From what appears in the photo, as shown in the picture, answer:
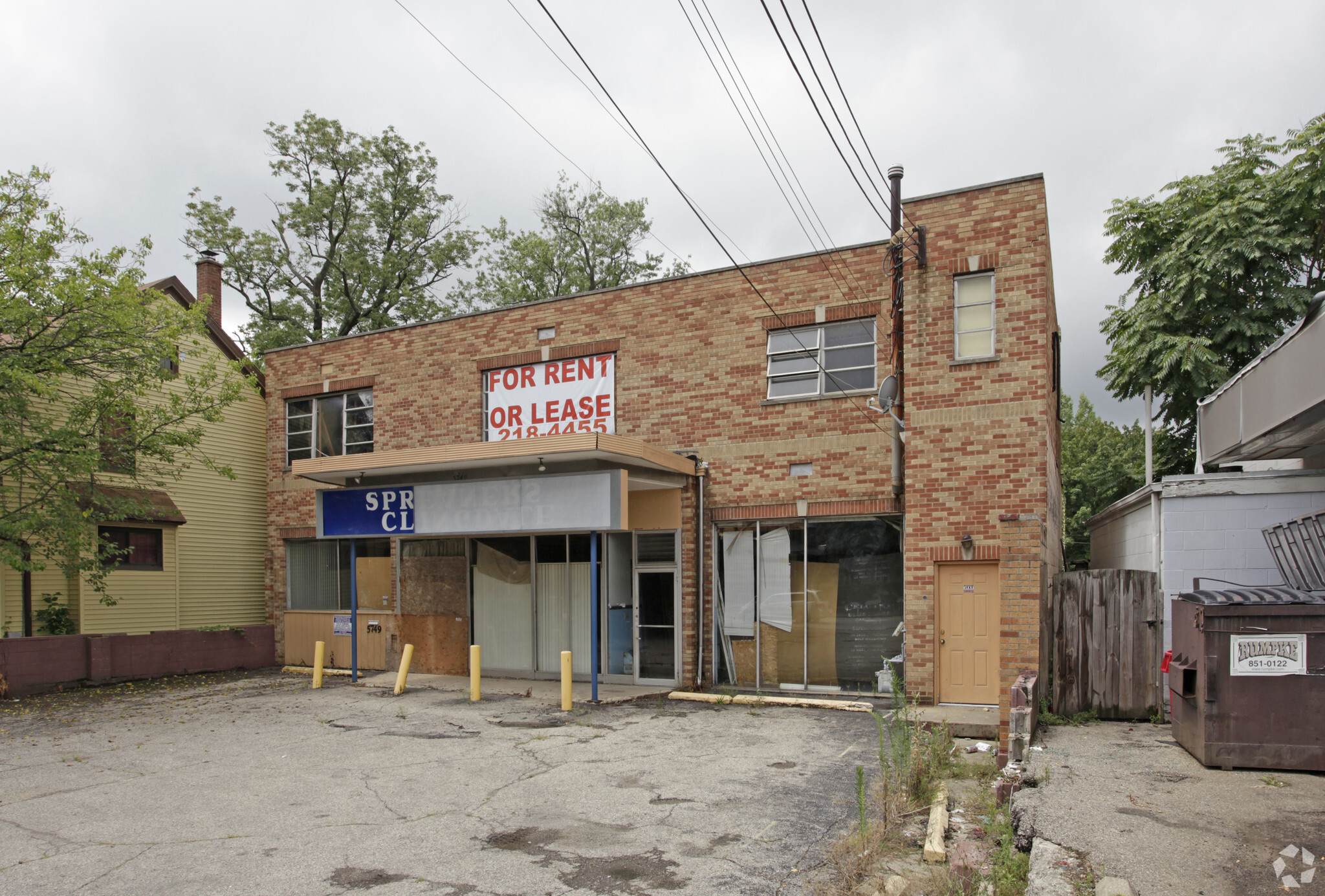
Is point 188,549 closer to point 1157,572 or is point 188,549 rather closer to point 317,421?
point 317,421

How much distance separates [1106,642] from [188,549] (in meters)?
18.0

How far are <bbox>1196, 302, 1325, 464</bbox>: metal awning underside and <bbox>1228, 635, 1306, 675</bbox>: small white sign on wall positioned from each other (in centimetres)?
239

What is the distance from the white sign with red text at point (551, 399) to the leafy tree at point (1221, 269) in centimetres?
1073

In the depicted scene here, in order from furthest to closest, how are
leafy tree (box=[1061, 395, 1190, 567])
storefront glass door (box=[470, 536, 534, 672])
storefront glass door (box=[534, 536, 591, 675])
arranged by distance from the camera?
leafy tree (box=[1061, 395, 1190, 567]), storefront glass door (box=[470, 536, 534, 672]), storefront glass door (box=[534, 536, 591, 675])

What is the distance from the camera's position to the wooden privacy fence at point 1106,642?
9.99 m

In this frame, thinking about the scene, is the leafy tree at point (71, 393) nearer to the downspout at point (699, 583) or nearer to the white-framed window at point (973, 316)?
the downspout at point (699, 583)

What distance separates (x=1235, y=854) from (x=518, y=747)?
24.1 feet

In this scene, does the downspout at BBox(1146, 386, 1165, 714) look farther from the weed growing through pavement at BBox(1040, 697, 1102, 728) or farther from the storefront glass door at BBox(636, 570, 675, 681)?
the storefront glass door at BBox(636, 570, 675, 681)

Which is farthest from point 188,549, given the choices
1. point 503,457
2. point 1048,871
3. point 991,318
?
point 1048,871

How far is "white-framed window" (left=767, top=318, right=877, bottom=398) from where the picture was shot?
44.8 feet

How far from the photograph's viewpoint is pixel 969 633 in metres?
12.3

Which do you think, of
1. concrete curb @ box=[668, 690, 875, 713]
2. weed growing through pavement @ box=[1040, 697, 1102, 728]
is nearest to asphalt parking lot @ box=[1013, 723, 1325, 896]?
weed growing through pavement @ box=[1040, 697, 1102, 728]

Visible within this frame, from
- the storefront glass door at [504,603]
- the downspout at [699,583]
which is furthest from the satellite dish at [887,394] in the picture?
the storefront glass door at [504,603]

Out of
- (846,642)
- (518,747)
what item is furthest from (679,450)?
(518,747)
